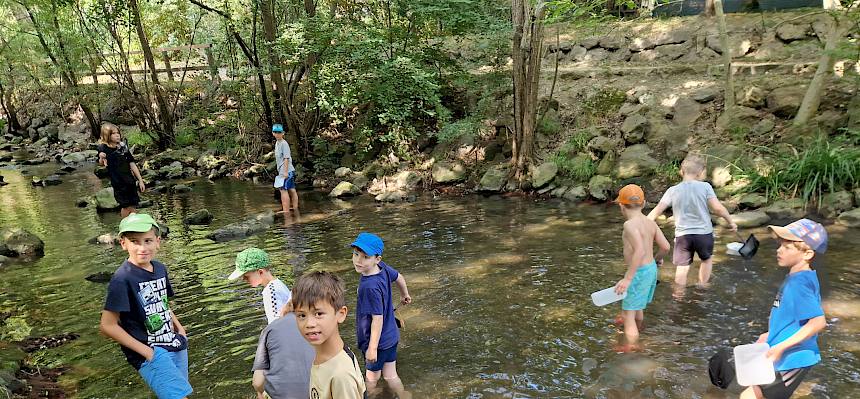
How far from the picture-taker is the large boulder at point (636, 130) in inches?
483

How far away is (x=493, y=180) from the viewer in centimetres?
1286

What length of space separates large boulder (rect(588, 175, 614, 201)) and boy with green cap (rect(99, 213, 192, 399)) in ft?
29.7

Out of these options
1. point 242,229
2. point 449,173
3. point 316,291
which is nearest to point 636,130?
point 449,173

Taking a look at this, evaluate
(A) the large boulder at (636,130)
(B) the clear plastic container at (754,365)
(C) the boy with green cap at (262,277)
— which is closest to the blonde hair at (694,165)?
(B) the clear plastic container at (754,365)

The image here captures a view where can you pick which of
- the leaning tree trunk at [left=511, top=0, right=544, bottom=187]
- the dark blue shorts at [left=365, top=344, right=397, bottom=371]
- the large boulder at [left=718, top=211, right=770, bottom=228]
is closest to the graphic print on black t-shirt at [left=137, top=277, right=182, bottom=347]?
the dark blue shorts at [left=365, top=344, right=397, bottom=371]

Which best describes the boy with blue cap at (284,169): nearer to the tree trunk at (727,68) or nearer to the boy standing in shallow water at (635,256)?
the boy standing in shallow water at (635,256)

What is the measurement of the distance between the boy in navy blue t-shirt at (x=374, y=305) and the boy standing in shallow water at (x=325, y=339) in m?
1.16

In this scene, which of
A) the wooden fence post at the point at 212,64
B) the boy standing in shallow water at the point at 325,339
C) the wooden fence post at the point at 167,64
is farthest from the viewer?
the wooden fence post at the point at 167,64

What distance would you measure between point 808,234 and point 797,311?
17.9 inches

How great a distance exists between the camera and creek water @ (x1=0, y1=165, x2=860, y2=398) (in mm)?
4777

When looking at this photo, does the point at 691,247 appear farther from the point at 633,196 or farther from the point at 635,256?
the point at 633,196

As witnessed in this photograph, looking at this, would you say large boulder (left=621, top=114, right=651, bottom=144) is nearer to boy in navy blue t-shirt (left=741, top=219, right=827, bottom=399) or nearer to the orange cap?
the orange cap

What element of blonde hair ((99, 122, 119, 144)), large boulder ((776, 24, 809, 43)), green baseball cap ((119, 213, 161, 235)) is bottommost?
green baseball cap ((119, 213, 161, 235))

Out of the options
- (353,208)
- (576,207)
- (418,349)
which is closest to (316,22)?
(353,208)
